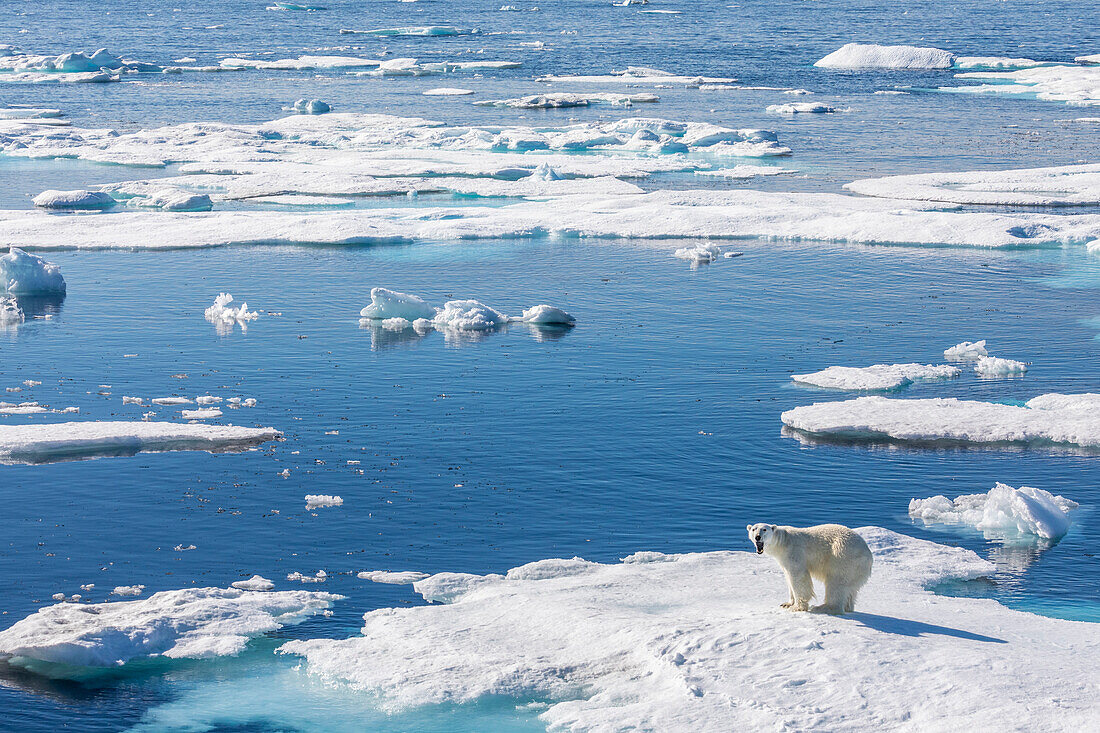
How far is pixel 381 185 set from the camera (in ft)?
132

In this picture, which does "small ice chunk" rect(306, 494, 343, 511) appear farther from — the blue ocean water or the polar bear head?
the polar bear head

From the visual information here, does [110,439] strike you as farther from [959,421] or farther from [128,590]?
[959,421]

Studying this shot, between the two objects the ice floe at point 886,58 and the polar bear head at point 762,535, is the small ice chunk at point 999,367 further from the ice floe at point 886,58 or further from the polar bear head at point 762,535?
the ice floe at point 886,58

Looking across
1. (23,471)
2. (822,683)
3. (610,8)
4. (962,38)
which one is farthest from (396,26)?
(822,683)

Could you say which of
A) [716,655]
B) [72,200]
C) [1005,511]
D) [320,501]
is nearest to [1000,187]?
[1005,511]

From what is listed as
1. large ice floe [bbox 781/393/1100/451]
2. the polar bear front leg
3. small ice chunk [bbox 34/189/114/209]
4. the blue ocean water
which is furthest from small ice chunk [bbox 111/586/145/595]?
small ice chunk [bbox 34/189/114/209]

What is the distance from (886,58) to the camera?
242ft

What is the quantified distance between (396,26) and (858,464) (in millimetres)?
93493

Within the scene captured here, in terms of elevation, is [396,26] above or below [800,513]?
above

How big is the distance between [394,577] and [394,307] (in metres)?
12.2

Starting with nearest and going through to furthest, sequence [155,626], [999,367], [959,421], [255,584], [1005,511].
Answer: [155,626]
[255,584]
[1005,511]
[959,421]
[999,367]

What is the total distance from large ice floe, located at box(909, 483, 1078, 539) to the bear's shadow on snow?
184 inches

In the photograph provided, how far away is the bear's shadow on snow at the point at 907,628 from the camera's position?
1058 cm

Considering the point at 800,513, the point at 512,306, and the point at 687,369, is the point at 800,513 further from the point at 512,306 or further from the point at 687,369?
the point at 512,306
